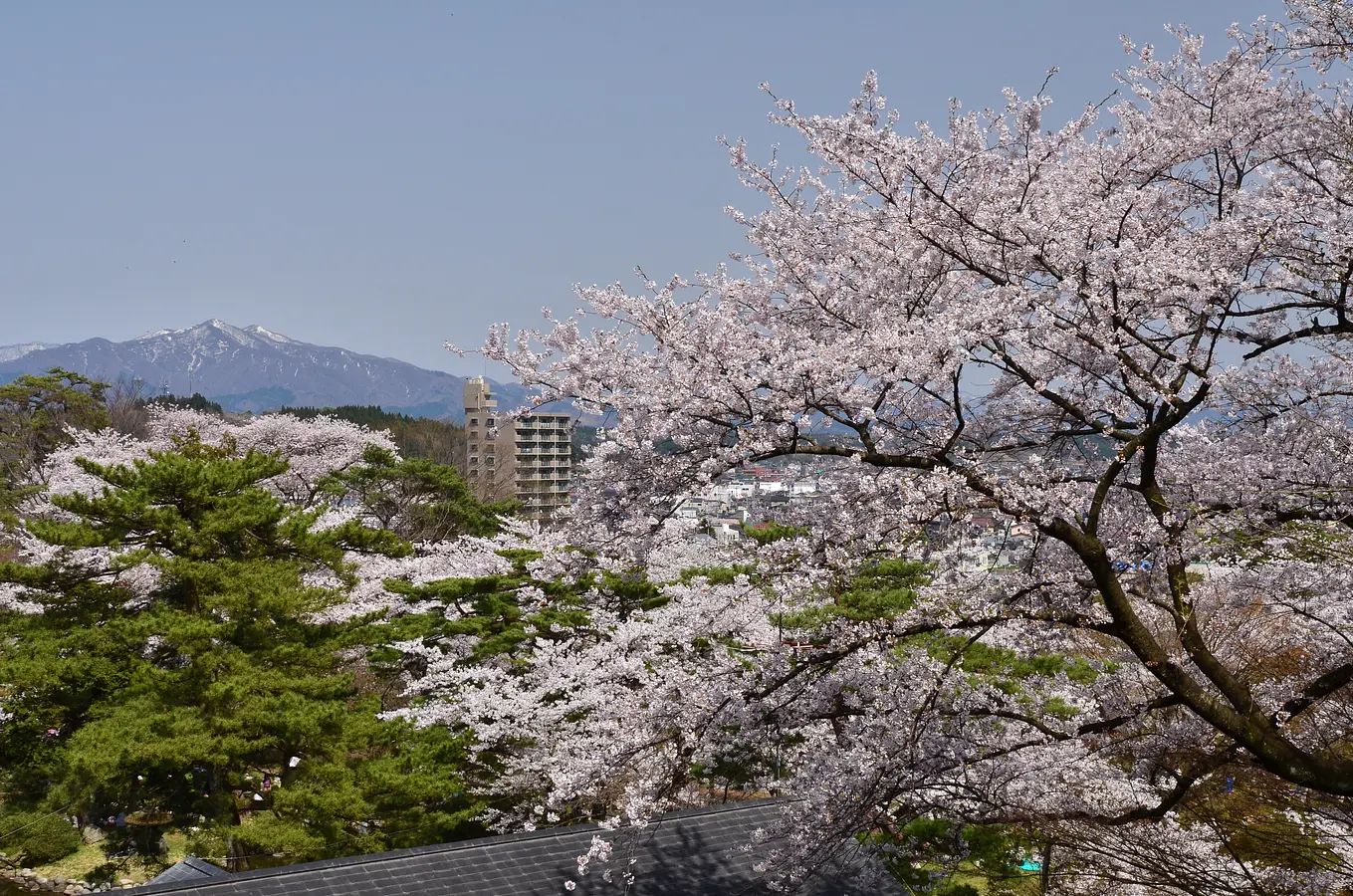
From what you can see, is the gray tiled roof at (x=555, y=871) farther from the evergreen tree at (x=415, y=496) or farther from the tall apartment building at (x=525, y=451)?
the tall apartment building at (x=525, y=451)

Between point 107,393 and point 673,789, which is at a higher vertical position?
point 107,393

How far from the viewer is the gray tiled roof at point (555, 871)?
6.61 meters

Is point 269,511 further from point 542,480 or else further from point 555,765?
point 542,480

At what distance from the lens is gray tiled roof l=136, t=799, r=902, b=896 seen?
661cm

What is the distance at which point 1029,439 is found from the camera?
18.7 feet

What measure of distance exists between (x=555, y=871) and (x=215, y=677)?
227 inches

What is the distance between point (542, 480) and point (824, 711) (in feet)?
183

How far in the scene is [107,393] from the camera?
37906mm

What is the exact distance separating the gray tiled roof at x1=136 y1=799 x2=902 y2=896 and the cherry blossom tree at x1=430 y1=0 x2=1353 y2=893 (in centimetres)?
154

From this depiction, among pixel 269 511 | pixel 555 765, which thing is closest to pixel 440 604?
pixel 269 511

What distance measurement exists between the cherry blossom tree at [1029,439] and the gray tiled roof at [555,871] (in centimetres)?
154

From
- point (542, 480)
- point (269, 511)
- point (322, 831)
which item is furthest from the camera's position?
point (542, 480)

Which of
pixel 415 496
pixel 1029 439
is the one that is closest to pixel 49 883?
pixel 415 496

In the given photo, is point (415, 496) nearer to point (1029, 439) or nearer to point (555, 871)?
point (555, 871)
